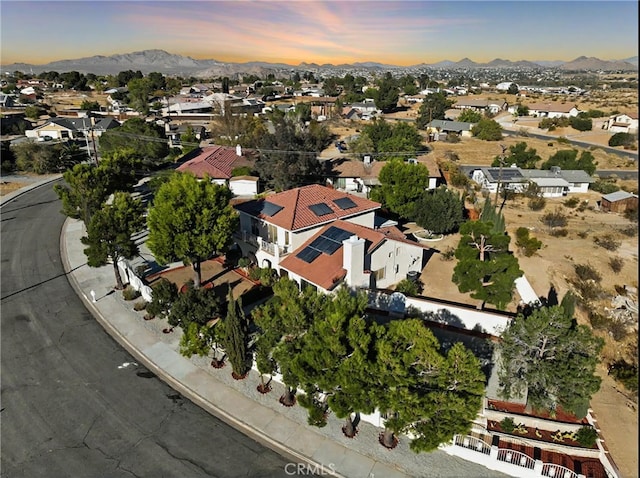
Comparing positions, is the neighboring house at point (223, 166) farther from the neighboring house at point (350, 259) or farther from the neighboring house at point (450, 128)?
the neighboring house at point (450, 128)

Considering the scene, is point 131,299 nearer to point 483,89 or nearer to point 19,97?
point 19,97

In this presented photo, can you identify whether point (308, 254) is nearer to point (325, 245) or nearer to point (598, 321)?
point (325, 245)

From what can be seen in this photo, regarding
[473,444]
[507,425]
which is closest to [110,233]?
[473,444]

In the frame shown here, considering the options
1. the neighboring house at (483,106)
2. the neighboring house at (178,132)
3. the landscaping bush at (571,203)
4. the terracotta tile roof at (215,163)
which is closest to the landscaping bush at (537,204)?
the landscaping bush at (571,203)

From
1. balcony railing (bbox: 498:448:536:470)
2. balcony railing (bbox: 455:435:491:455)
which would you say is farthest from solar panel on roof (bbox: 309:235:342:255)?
balcony railing (bbox: 498:448:536:470)

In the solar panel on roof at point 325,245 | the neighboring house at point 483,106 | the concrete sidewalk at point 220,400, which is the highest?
the neighboring house at point 483,106

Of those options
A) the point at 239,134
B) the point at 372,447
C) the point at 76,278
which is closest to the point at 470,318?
the point at 372,447
